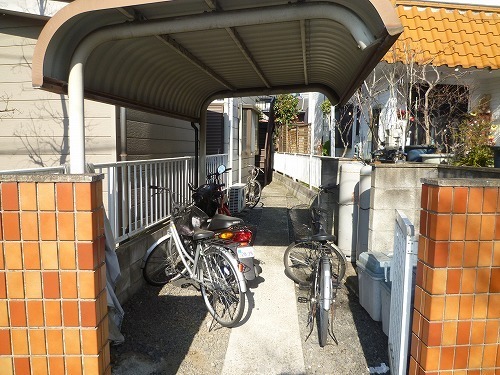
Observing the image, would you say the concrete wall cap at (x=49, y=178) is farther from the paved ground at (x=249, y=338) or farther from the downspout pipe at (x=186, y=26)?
the paved ground at (x=249, y=338)

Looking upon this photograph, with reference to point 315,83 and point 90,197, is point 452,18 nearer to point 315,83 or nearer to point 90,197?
point 315,83

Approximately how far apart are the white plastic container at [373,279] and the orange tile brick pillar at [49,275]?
2757 mm

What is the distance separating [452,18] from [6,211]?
28.9 feet

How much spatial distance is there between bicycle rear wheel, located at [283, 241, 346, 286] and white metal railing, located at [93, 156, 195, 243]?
1992mm

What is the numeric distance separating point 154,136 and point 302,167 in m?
7.29

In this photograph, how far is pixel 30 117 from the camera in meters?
5.50

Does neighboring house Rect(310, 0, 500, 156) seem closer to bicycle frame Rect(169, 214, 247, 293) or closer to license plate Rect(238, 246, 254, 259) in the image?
license plate Rect(238, 246, 254, 259)

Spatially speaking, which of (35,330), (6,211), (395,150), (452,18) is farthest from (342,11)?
(452,18)

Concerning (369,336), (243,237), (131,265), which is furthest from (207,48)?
(369,336)

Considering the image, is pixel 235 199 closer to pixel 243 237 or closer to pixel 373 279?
pixel 243 237

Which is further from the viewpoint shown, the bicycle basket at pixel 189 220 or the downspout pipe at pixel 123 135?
the downspout pipe at pixel 123 135

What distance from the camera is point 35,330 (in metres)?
2.12

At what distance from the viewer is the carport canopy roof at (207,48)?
2625 millimetres

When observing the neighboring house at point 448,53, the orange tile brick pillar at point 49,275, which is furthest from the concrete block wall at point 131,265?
the neighboring house at point 448,53
